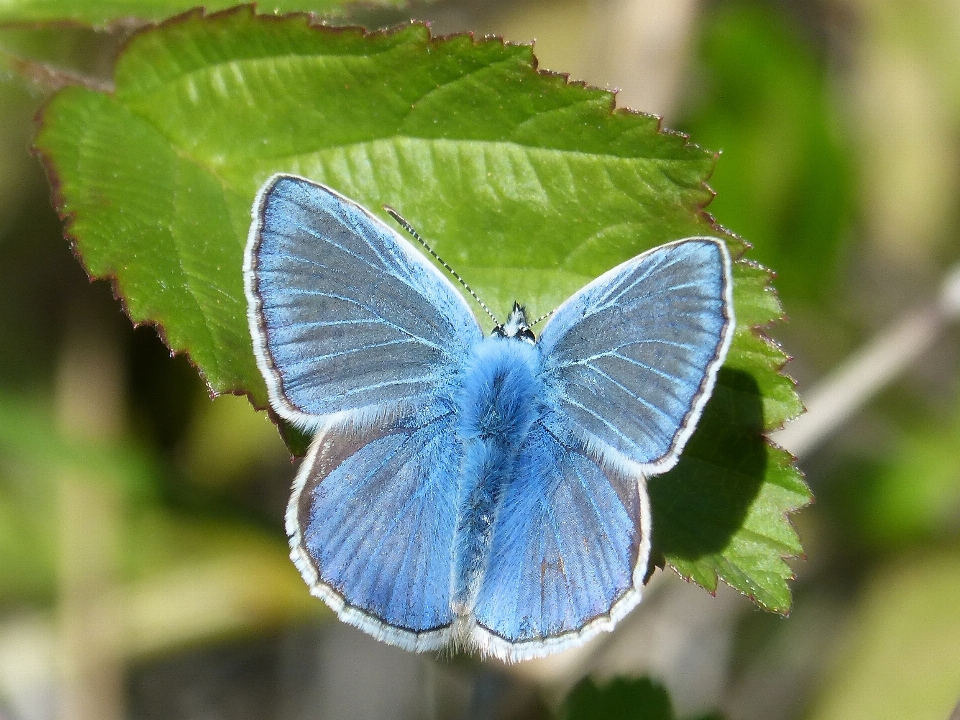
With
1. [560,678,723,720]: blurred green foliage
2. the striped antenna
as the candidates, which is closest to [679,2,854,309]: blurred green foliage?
the striped antenna

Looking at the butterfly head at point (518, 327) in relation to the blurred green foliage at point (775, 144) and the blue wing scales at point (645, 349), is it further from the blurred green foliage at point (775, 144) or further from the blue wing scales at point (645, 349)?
the blurred green foliage at point (775, 144)

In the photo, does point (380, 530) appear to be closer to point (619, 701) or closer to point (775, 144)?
point (619, 701)

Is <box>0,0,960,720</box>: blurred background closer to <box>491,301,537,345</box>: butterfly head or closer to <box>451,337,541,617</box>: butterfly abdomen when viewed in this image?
<box>451,337,541,617</box>: butterfly abdomen

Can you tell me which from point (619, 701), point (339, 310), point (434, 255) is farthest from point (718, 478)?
point (339, 310)

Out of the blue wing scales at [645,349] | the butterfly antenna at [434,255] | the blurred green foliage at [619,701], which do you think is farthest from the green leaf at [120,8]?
the blurred green foliage at [619,701]

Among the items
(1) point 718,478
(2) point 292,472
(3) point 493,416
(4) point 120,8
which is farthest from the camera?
(2) point 292,472

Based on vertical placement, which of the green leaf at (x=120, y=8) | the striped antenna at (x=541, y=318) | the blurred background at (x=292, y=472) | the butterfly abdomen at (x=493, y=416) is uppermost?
the green leaf at (x=120, y=8)

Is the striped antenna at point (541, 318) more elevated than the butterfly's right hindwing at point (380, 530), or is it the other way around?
the striped antenna at point (541, 318)
